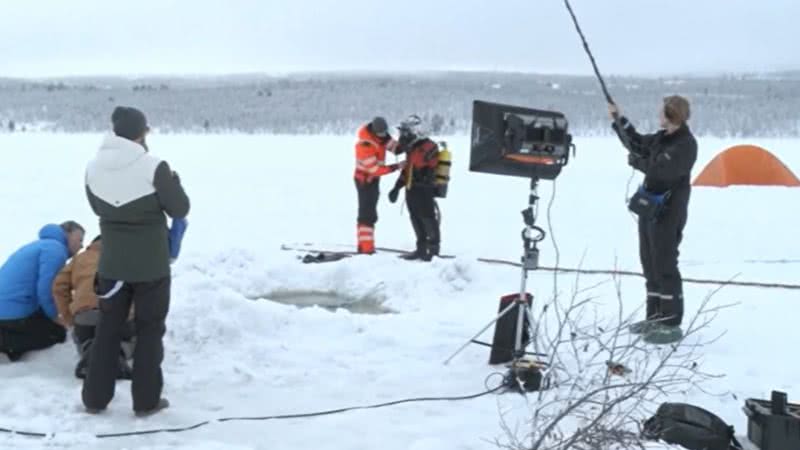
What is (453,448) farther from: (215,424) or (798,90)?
(798,90)

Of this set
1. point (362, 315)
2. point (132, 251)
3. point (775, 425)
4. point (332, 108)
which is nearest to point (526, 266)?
point (362, 315)

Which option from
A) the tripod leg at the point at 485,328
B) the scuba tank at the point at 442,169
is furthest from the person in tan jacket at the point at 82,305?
the scuba tank at the point at 442,169

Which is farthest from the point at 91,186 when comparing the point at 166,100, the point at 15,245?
the point at 166,100

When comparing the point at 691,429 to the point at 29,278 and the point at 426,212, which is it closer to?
the point at 29,278

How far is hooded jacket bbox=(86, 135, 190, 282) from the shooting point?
4.46 m

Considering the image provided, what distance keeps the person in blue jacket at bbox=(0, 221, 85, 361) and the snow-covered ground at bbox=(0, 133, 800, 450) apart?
0.46 ft

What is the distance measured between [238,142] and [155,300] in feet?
65.9

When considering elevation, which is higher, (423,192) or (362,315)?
(423,192)

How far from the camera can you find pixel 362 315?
649 cm

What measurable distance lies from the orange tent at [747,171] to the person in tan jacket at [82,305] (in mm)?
10689

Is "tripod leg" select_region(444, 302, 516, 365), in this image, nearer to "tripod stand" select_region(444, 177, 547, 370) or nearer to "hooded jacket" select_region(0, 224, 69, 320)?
"tripod stand" select_region(444, 177, 547, 370)

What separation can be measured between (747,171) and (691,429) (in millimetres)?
10585

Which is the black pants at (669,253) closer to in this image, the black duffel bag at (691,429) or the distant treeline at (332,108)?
the black duffel bag at (691,429)

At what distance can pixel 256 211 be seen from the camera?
12.6 metres
